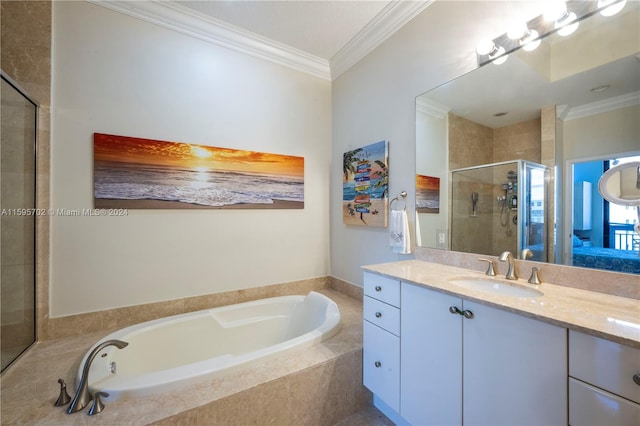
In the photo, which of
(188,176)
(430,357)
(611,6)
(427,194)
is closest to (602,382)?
(430,357)

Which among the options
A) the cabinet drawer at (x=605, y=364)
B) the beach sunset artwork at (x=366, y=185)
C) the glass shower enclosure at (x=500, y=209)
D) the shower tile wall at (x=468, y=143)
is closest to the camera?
the cabinet drawer at (x=605, y=364)

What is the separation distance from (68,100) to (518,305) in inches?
109

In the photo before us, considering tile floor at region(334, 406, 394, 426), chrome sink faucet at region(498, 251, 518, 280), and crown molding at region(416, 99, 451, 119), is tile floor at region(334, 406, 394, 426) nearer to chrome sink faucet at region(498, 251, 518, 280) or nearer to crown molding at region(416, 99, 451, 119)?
chrome sink faucet at region(498, 251, 518, 280)

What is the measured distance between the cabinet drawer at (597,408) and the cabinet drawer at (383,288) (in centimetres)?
68

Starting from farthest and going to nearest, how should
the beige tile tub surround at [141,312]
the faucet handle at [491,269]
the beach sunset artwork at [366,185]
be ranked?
1. the beach sunset artwork at [366,185]
2. the beige tile tub surround at [141,312]
3. the faucet handle at [491,269]

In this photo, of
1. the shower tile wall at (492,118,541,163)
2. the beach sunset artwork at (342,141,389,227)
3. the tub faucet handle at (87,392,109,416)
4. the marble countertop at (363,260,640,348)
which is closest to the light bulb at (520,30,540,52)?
the shower tile wall at (492,118,541,163)

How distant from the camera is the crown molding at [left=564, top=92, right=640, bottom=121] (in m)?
1.02

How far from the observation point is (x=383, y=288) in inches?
56.1

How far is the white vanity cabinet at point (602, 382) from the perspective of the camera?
2.21ft

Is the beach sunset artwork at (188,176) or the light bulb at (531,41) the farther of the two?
the beach sunset artwork at (188,176)

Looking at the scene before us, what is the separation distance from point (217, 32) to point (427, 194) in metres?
2.18

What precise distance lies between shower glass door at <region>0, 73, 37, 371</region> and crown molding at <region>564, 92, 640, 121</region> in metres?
2.92

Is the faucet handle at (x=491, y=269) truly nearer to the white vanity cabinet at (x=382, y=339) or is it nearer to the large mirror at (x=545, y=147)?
the large mirror at (x=545, y=147)

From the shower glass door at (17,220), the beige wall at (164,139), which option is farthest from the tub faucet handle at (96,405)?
the beige wall at (164,139)
